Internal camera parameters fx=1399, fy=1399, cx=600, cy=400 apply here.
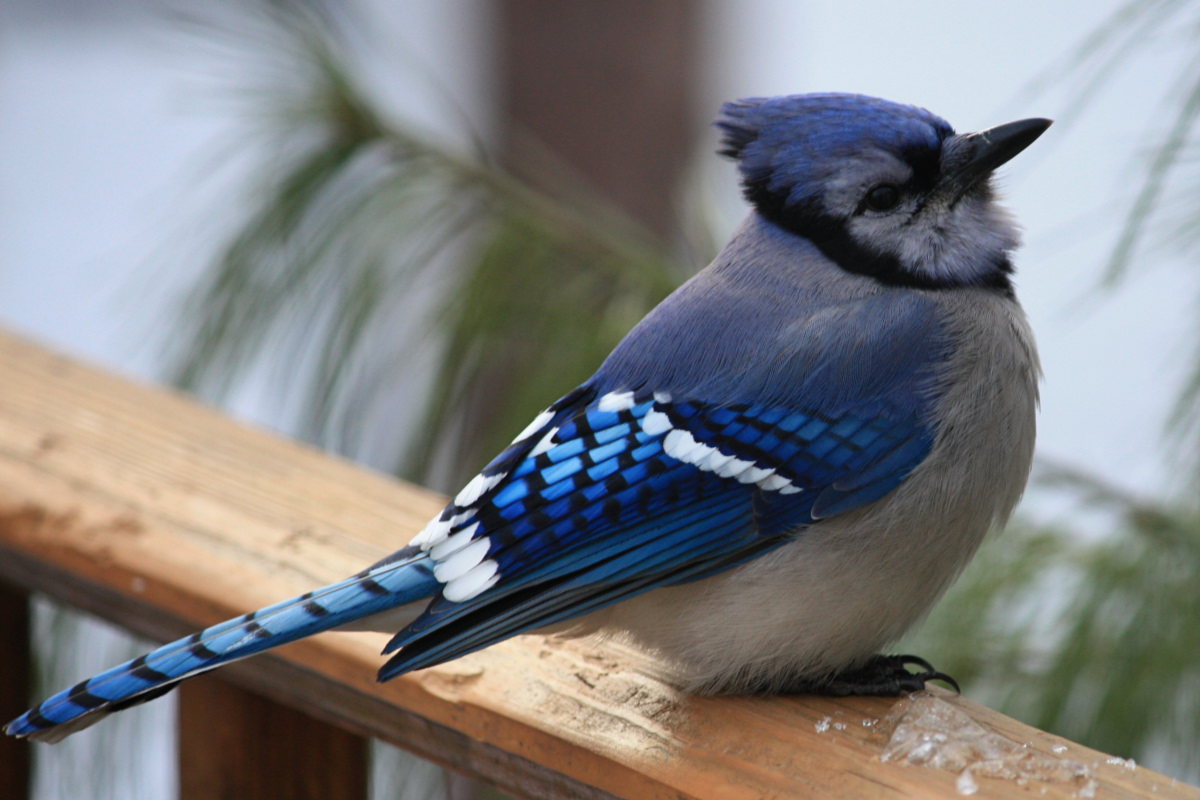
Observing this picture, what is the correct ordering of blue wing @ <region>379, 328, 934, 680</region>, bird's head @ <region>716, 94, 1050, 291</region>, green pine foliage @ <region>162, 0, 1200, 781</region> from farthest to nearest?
green pine foliage @ <region>162, 0, 1200, 781</region>, bird's head @ <region>716, 94, 1050, 291</region>, blue wing @ <region>379, 328, 934, 680</region>

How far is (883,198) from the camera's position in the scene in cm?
140

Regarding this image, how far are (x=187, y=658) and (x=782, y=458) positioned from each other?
1.79 feet

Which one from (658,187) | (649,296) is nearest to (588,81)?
(658,187)

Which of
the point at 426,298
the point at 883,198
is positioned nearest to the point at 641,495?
the point at 883,198

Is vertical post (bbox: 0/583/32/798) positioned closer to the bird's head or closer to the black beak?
the bird's head

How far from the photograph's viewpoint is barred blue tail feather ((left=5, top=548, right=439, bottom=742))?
1084mm

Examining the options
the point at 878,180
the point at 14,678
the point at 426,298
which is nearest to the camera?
the point at 878,180

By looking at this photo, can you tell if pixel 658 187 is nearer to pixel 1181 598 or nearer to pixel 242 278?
pixel 242 278

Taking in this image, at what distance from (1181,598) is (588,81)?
229 cm

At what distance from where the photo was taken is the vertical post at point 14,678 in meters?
1.67

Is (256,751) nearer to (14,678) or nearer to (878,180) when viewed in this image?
(14,678)

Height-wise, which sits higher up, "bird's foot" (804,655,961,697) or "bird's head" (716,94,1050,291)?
"bird's head" (716,94,1050,291)

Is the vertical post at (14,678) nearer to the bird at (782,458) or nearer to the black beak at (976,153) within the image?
the bird at (782,458)

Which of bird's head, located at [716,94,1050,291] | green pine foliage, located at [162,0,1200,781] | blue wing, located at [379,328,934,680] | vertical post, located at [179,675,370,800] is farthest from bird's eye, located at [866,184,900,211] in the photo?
vertical post, located at [179,675,370,800]
